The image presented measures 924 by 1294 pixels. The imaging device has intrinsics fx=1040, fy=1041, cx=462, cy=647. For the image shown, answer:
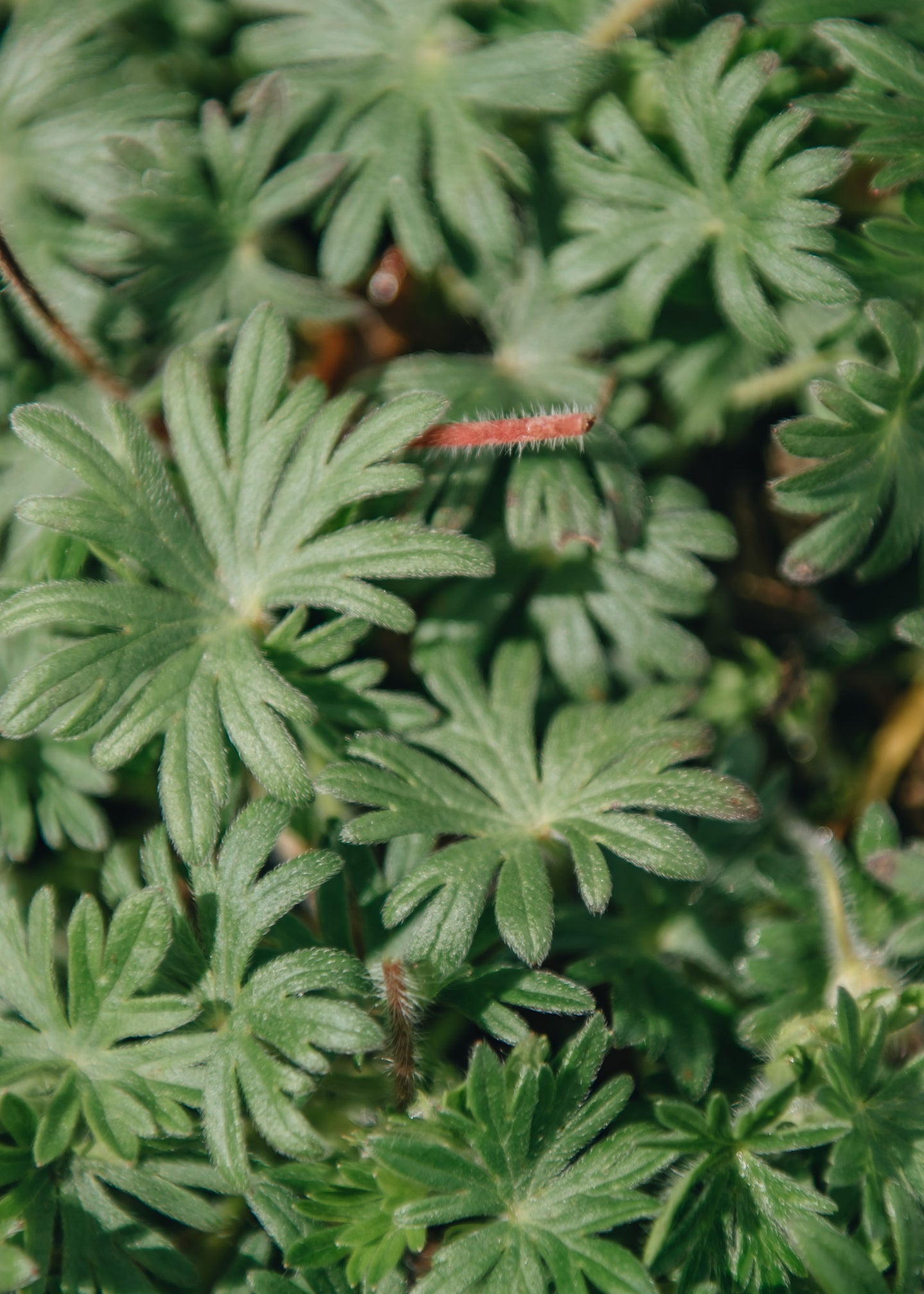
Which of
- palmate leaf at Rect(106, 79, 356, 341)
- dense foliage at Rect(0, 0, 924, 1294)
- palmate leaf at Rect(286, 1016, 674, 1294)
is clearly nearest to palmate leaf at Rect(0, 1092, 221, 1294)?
dense foliage at Rect(0, 0, 924, 1294)

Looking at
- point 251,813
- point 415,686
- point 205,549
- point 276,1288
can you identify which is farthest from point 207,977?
point 415,686

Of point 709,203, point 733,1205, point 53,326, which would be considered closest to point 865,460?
point 709,203

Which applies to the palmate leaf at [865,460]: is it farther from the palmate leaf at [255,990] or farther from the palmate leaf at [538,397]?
the palmate leaf at [255,990]

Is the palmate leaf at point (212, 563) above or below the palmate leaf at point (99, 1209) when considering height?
above

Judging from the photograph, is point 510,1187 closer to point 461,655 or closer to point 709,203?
point 461,655

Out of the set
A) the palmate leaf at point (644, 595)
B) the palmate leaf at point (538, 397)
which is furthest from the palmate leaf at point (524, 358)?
the palmate leaf at point (644, 595)

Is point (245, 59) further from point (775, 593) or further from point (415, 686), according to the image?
point (775, 593)
